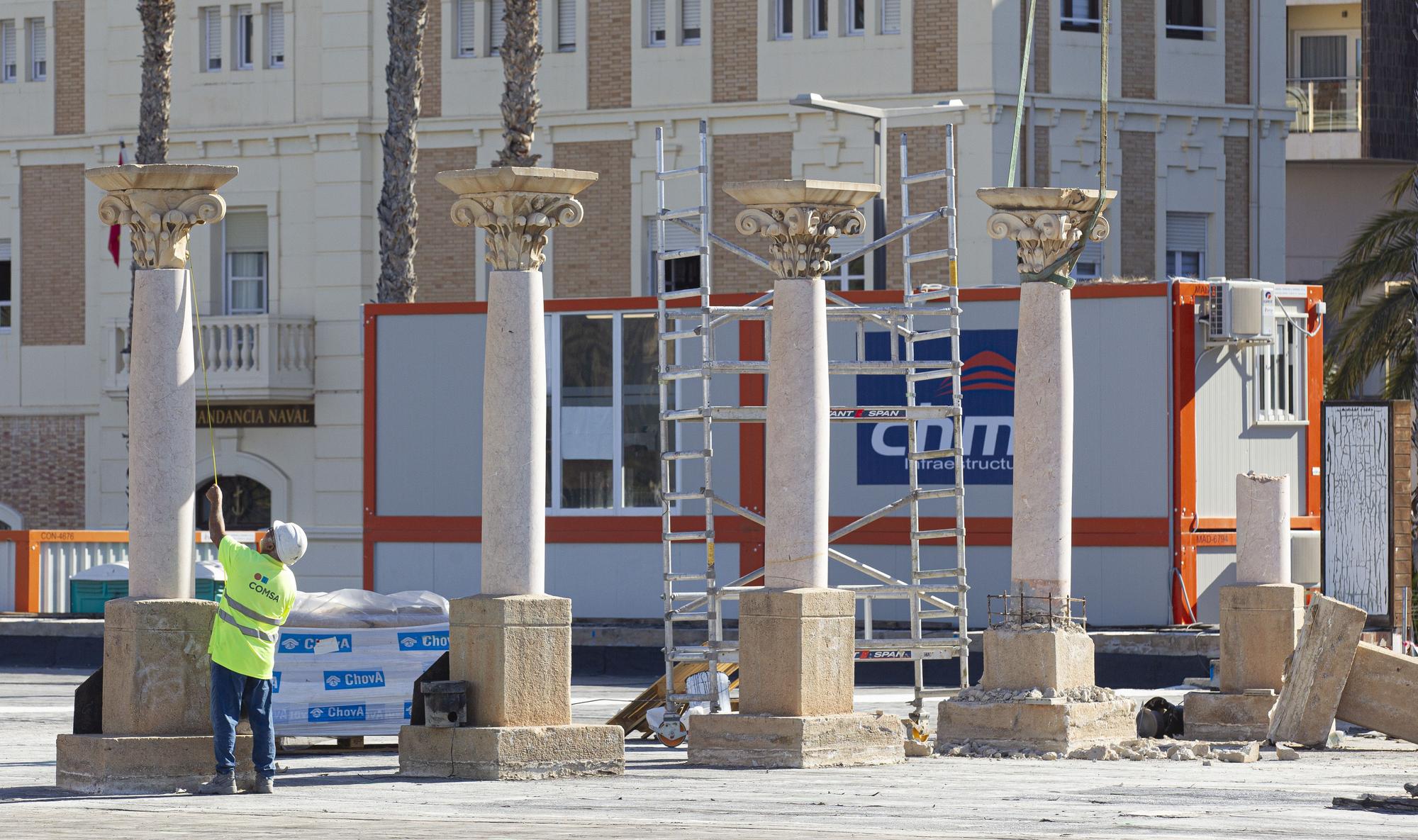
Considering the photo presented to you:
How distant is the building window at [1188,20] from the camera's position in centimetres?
3409

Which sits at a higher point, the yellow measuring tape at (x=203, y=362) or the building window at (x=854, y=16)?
the building window at (x=854, y=16)

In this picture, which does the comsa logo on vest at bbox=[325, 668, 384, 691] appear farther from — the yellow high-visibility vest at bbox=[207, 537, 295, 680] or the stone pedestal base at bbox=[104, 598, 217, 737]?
the yellow high-visibility vest at bbox=[207, 537, 295, 680]

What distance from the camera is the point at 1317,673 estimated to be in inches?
609

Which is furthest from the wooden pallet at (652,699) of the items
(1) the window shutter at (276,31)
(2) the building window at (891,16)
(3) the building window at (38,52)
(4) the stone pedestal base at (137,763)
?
(3) the building window at (38,52)

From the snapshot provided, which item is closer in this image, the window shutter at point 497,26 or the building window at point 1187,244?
the building window at point 1187,244

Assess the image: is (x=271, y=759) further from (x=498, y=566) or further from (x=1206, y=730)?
(x=1206, y=730)

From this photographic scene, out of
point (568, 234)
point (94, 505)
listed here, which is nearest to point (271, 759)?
point (568, 234)

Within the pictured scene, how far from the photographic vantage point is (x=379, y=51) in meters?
35.9

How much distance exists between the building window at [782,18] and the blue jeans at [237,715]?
22.4 m

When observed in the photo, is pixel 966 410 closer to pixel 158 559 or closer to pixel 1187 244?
pixel 158 559

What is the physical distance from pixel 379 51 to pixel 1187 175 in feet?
40.1

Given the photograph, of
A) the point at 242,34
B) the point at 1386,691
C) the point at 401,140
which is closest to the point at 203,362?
the point at 401,140

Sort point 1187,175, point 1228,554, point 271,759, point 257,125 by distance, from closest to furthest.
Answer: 1. point 271,759
2. point 1228,554
3. point 1187,175
4. point 257,125

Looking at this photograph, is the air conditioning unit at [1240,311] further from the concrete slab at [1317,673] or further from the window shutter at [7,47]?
the window shutter at [7,47]
